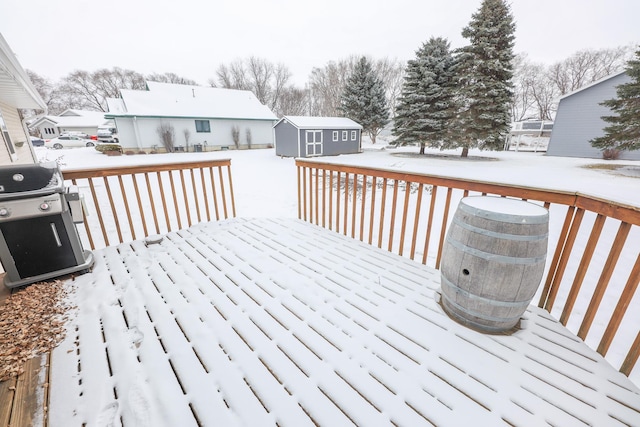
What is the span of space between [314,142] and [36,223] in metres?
13.3

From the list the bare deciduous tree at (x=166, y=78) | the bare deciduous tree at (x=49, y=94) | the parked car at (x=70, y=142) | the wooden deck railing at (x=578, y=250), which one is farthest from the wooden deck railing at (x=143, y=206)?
the bare deciduous tree at (x=49, y=94)

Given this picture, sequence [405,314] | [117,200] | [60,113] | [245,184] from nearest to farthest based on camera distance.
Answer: [405,314] < [117,200] < [245,184] < [60,113]

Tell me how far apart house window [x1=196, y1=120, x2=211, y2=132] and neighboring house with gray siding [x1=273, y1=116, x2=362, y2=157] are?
16.1 ft

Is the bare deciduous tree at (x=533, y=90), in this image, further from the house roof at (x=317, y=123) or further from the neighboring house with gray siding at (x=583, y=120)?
the house roof at (x=317, y=123)

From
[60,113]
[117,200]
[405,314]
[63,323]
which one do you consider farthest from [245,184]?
[60,113]

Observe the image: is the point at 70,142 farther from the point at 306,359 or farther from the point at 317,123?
the point at 306,359

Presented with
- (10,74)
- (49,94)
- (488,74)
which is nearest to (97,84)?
(49,94)

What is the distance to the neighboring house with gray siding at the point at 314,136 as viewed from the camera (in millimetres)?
13859

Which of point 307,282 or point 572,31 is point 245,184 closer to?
point 307,282

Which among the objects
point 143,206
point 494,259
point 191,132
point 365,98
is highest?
point 365,98

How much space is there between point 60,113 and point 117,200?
39935 mm

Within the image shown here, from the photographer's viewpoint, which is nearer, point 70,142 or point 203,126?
point 203,126

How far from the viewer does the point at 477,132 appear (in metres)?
11.9

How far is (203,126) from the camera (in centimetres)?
1627
